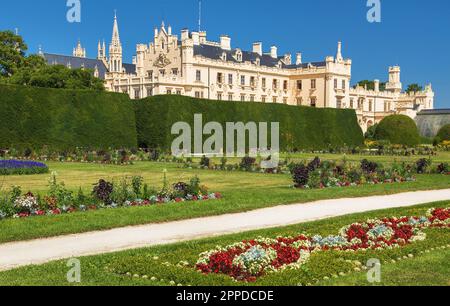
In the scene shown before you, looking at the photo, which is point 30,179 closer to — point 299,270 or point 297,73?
point 299,270

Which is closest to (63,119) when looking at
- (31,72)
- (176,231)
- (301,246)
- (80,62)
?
(31,72)

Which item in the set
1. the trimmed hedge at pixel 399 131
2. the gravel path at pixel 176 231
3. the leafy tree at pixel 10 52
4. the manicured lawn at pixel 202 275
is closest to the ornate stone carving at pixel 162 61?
the leafy tree at pixel 10 52

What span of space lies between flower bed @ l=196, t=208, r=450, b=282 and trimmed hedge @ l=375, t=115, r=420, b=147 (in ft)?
122

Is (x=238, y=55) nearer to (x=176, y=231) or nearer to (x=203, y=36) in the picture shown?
(x=203, y=36)

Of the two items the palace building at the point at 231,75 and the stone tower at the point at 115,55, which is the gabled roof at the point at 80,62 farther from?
the stone tower at the point at 115,55

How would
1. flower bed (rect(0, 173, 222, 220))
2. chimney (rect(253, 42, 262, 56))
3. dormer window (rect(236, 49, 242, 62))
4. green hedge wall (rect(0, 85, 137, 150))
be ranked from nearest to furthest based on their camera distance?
flower bed (rect(0, 173, 222, 220)), green hedge wall (rect(0, 85, 137, 150)), dormer window (rect(236, 49, 242, 62)), chimney (rect(253, 42, 262, 56))

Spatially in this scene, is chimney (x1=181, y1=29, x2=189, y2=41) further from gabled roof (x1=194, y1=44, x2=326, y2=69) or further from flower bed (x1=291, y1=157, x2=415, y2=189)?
flower bed (x1=291, y1=157, x2=415, y2=189)

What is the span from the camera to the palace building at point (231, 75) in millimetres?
57469

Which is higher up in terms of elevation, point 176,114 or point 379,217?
point 176,114

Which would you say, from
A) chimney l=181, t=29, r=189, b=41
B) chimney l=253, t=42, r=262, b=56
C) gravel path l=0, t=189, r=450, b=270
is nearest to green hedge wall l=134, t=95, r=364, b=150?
chimney l=181, t=29, r=189, b=41

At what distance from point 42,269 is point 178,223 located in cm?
397

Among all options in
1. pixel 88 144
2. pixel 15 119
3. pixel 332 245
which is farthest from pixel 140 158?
pixel 332 245

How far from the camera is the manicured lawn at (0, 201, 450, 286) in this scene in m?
6.62
